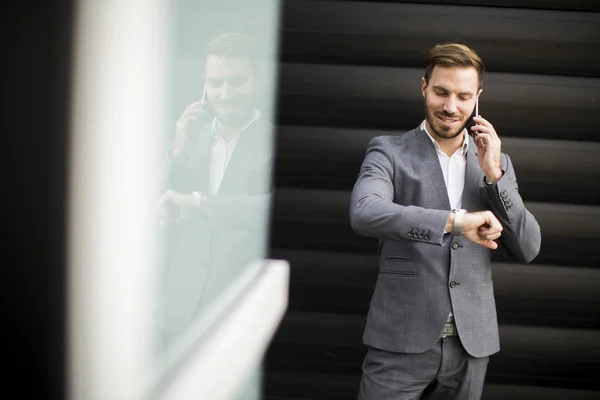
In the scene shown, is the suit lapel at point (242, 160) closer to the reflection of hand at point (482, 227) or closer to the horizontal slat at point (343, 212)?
the horizontal slat at point (343, 212)

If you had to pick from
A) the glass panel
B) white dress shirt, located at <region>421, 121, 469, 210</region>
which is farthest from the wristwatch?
the glass panel

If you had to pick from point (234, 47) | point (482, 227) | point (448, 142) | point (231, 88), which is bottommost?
point (482, 227)

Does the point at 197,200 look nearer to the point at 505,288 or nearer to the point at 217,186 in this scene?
the point at 217,186

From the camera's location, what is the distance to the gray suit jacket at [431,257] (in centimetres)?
186

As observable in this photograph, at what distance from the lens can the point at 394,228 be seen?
174cm

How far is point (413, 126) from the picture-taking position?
256 centimetres

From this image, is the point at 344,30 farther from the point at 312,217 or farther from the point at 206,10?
the point at 206,10

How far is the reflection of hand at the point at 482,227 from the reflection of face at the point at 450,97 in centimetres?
35

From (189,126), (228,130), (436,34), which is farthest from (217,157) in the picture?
(436,34)

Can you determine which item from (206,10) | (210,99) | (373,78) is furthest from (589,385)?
(206,10)

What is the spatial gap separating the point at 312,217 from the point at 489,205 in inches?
34.9

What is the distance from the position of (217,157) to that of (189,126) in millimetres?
526

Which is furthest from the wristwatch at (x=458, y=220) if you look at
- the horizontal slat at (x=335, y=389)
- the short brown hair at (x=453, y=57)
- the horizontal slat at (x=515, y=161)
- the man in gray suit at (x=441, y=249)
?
the horizontal slat at (x=335, y=389)

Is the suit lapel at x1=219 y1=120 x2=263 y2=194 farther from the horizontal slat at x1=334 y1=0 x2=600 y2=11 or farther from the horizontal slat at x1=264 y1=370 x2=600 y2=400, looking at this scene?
the horizontal slat at x1=264 y1=370 x2=600 y2=400
